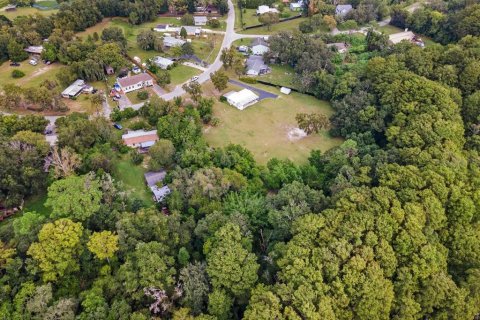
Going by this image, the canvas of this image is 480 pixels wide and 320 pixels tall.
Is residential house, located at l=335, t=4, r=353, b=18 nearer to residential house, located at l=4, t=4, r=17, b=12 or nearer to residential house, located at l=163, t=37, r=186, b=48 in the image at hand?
residential house, located at l=163, t=37, r=186, b=48

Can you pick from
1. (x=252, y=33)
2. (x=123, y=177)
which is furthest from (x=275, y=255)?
(x=252, y=33)

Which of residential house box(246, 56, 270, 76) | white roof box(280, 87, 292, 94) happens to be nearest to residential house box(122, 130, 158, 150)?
white roof box(280, 87, 292, 94)

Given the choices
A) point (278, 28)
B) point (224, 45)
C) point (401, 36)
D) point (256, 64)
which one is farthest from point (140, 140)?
point (401, 36)

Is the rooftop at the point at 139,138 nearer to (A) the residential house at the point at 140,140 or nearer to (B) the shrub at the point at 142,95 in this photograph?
(A) the residential house at the point at 140,140

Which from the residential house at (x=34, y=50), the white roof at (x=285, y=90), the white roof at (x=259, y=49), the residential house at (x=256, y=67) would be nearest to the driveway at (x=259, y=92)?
the white roof at (x=285, y=90)

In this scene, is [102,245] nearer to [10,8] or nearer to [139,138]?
[139,138]

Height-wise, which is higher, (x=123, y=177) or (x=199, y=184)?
(x=199, y=184)

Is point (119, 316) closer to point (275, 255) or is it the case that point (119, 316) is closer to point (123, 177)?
point (275, 255)
